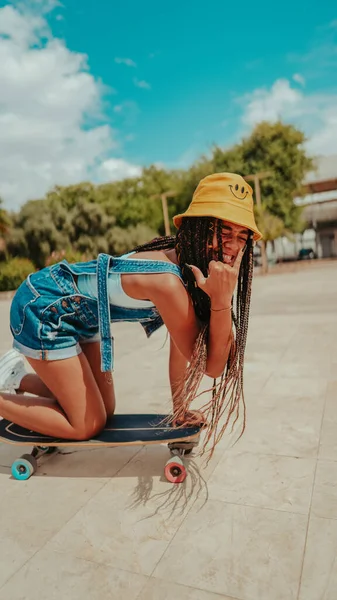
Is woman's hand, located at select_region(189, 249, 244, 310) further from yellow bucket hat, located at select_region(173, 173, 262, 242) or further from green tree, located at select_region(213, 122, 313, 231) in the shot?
green tree, located at select_region(213, 122, 313, 231)

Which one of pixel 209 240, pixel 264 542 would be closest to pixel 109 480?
pixel 264 542

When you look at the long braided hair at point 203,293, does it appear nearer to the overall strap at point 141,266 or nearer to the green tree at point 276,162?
the overall strap at point 141,266

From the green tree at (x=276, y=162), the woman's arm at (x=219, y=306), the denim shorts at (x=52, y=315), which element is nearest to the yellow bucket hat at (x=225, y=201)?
the woman's arm at (x=219, y=306)

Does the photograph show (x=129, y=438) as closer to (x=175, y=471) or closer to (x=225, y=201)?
(x=175, y=471)

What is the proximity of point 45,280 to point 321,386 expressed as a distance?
238 centimetres

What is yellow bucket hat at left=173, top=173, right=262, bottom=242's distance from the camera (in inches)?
72.6

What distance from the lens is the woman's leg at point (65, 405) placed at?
2.21 meters

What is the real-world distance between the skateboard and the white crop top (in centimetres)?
61

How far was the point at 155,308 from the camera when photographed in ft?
7.20

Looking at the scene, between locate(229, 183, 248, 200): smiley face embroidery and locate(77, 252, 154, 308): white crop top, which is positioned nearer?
Answer: locate(229, 183, 248, 200): smiley face embroidery

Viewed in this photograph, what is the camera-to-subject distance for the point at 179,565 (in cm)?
162

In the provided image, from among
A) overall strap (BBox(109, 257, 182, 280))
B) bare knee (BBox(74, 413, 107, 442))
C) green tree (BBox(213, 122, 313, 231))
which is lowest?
bare knee (BBox(74, 413, 107, 442))

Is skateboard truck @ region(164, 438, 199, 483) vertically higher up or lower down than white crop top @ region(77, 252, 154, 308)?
lower down

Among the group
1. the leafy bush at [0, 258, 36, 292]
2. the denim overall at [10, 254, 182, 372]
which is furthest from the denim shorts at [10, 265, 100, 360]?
the leafy bush at [0, 258, 36, 292]
